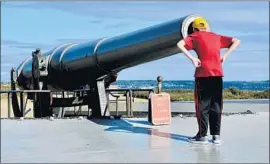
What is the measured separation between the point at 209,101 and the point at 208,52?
0.63 metres

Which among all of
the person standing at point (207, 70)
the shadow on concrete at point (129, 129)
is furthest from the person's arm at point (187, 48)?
the shadow on concrete at point (129, 129)

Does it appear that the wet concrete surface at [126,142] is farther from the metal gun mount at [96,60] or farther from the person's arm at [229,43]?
the metal gun mount at [96,60]

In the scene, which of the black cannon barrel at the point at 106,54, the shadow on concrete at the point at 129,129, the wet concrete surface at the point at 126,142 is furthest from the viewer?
the black cannon barrel at the point at 106,54

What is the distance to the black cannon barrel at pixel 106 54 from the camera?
1007 cm

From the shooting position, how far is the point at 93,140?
25.6ft

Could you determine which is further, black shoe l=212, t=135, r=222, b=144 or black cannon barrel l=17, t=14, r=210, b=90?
black cannon barrel l=17, t=14, r=210, b=90

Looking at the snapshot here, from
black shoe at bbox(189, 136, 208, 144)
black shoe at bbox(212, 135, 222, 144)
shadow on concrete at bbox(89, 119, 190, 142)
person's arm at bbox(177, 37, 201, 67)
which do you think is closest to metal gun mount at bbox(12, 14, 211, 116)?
shadow on concrete at bbox(89, 119, 190, 142)

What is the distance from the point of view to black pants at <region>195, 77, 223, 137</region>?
738 cm

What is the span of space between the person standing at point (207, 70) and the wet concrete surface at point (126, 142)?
13.1 inches

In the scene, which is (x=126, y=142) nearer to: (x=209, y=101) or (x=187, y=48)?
(x=209, y=101)

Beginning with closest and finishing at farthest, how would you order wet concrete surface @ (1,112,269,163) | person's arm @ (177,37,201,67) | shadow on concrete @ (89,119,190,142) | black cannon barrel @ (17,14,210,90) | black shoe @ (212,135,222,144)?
wet concrete surface @ (1,112,269,163), person's arm @ (177,37,201,67), black shoe @ (212,135,222,144), shadow on concrete @ (89,119,190,142), black cannon barrel @ (17,14,210,90)

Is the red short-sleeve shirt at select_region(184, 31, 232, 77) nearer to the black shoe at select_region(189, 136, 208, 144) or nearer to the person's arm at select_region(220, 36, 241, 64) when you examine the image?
the person's arm at select_region(220, 36, 241, 64)

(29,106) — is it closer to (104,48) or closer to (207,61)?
(104,48)

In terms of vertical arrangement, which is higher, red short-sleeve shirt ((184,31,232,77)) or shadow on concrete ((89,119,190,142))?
red short-sleeve shirt ((184,31,232,77))
